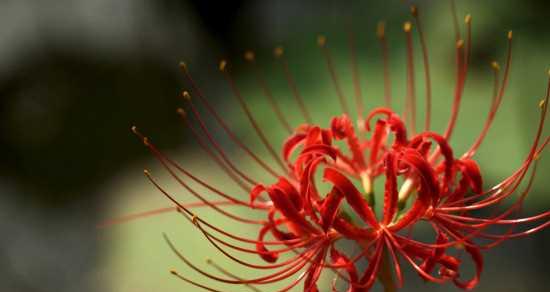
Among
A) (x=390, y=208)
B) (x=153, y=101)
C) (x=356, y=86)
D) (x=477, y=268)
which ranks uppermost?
(x=153, y=101)

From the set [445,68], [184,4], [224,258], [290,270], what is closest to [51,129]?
[184,4]

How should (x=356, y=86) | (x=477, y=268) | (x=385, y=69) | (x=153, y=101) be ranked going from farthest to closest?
(x=153, y=101) < (x=385, y=69) < (x=356, y=86) < (x=477, y=268)

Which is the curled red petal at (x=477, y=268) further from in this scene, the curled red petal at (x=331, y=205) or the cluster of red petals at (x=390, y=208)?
the curled red petal at (x=331, y=205)

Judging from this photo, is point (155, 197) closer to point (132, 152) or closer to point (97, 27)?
point (132, 152)

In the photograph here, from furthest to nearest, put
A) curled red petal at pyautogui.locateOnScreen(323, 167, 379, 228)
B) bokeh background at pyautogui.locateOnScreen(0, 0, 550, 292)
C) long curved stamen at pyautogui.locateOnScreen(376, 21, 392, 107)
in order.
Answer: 1. bokeh background at pyautogui.locateOnScreen(0, 0, 550, 292)
2. long curved stamen at pyautogui.locateOnScreen(376, 21, 392, 107)
3. curled red petal at pyautogui.locateOnScreen(323, 167, 379, 228)

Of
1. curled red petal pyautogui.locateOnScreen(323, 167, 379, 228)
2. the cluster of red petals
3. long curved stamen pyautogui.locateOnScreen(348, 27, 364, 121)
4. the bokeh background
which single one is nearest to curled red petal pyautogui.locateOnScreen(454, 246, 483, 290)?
the cluster of red petals

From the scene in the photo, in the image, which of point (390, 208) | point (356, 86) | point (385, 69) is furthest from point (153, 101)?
point (390, 208)

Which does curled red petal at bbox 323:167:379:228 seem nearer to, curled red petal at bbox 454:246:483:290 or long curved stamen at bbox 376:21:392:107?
→ curled red petal at bbox 454:246:483:290

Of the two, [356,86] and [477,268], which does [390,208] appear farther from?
[356,86]
